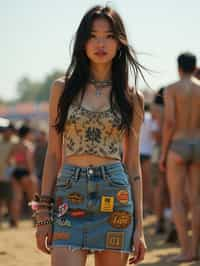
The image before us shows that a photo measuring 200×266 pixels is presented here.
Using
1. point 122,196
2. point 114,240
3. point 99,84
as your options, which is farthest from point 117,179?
point 99,84

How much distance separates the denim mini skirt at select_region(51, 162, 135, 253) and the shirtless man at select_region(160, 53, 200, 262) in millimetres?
4090

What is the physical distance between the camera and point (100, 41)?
15.3 feet

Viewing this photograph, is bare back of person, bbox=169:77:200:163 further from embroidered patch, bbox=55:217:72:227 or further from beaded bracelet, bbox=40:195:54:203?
embroidered patch, bbox=55:217:72:227

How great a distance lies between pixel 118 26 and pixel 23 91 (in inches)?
6761

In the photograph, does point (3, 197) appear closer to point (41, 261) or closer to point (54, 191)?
point (41, 261)

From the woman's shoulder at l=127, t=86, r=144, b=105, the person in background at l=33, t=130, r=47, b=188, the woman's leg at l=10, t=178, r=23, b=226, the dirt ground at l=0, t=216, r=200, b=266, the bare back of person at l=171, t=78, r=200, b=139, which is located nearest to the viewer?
the woman's shoulder at l=127, t=86, r=144, b=105

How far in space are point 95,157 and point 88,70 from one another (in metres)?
0.48

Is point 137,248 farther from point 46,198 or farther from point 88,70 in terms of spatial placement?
point 88,70

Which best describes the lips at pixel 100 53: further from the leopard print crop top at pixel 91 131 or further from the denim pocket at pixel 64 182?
the denim pocket at pixel 64 182

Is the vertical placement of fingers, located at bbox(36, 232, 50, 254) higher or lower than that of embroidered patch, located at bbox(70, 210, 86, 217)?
lower

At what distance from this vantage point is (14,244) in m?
10.1

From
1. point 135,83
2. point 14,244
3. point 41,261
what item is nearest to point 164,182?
point 14,244

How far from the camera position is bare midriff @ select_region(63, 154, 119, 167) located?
4.56 metres

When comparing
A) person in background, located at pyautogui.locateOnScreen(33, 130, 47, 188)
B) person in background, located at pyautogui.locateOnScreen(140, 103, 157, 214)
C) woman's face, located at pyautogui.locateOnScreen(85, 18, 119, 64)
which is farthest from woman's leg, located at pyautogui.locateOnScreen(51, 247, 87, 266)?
person in background, located at pyautogui.locateOnScreen(33, 130, 47, 188)
